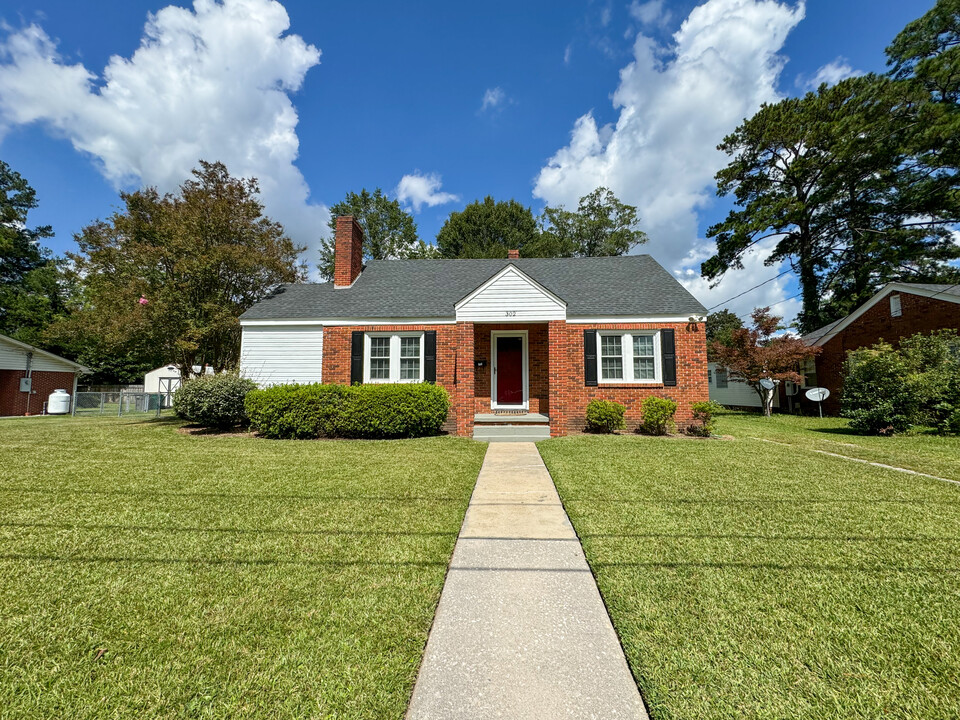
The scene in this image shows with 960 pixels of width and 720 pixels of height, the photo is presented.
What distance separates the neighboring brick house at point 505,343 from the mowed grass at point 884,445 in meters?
2.63

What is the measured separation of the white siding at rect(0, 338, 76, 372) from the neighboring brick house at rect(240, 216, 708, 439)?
15181 millimetres

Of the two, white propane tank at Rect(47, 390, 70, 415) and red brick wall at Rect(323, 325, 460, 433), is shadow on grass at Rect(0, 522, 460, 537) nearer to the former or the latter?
red brick wall at Rect(323, 325, 460, 433)

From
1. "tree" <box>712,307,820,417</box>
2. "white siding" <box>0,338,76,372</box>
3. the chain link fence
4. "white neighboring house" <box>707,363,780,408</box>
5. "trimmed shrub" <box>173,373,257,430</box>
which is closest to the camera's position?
"trimmed shrub" <box>173,373,257,430</box>

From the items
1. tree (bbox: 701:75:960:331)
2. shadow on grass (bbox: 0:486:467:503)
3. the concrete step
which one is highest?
tree (bbox: 701:75:960:331)

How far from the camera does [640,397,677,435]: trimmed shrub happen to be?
10219 mm

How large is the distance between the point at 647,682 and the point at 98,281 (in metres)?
17.9

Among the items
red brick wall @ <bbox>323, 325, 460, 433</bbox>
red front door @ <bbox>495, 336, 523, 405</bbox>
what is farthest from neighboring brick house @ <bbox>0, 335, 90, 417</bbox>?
red front door @ <bbox>495, 336, 523, 405</bbox>

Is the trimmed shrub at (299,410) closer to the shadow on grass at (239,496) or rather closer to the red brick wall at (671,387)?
the shadow on grass at (239,496)

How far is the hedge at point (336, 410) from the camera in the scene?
9797 millimetres

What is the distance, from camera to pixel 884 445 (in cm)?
923

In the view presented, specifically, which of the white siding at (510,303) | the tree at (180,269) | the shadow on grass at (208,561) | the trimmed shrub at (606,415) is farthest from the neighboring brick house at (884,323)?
the tree at (180,269)

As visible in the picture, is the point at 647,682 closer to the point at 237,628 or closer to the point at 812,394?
the point at 237,628

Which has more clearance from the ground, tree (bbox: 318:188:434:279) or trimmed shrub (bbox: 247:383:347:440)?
tree (bbox: 318:188:434:279)

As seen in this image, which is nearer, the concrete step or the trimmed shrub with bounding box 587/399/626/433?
the concrete step
